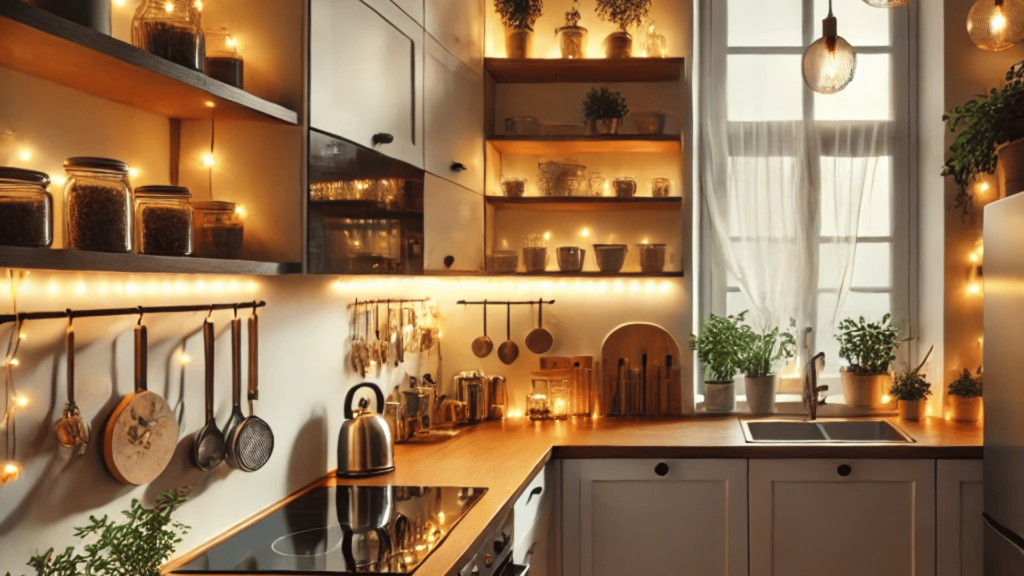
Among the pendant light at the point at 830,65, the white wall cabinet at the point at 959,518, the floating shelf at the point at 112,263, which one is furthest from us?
the white wall cabinet at the point at 959,518

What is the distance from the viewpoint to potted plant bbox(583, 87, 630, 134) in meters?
3.50

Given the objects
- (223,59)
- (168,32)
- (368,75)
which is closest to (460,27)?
(368,75)

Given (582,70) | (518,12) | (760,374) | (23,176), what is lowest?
(760,374)

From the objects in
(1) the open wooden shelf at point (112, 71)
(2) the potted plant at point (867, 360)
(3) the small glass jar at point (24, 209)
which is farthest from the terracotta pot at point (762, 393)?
(3) the small glass jar at point (24, 209)

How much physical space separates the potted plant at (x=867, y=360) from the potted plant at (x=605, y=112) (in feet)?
4.22

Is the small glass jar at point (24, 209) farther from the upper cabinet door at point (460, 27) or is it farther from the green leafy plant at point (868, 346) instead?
the green leafy plant at point (868, 346)

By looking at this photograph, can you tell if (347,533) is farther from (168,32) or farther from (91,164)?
(168,32)

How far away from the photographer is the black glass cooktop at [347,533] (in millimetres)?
1713

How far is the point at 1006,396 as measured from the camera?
2.36 m

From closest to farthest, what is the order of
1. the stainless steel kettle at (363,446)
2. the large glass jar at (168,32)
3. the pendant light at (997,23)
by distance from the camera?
1. the large glass jar at (168,32)
2. the pendant light at (997,23)
3. the stainless steel kettle at (363,446)

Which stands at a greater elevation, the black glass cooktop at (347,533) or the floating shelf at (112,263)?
the floating shelf at (112,263)

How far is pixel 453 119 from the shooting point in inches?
116

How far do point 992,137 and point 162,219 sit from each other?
9.51 ft

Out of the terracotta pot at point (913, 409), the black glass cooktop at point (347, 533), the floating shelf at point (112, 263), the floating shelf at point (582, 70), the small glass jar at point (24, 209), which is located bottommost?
the black glass cooktop at point (347, 533)
